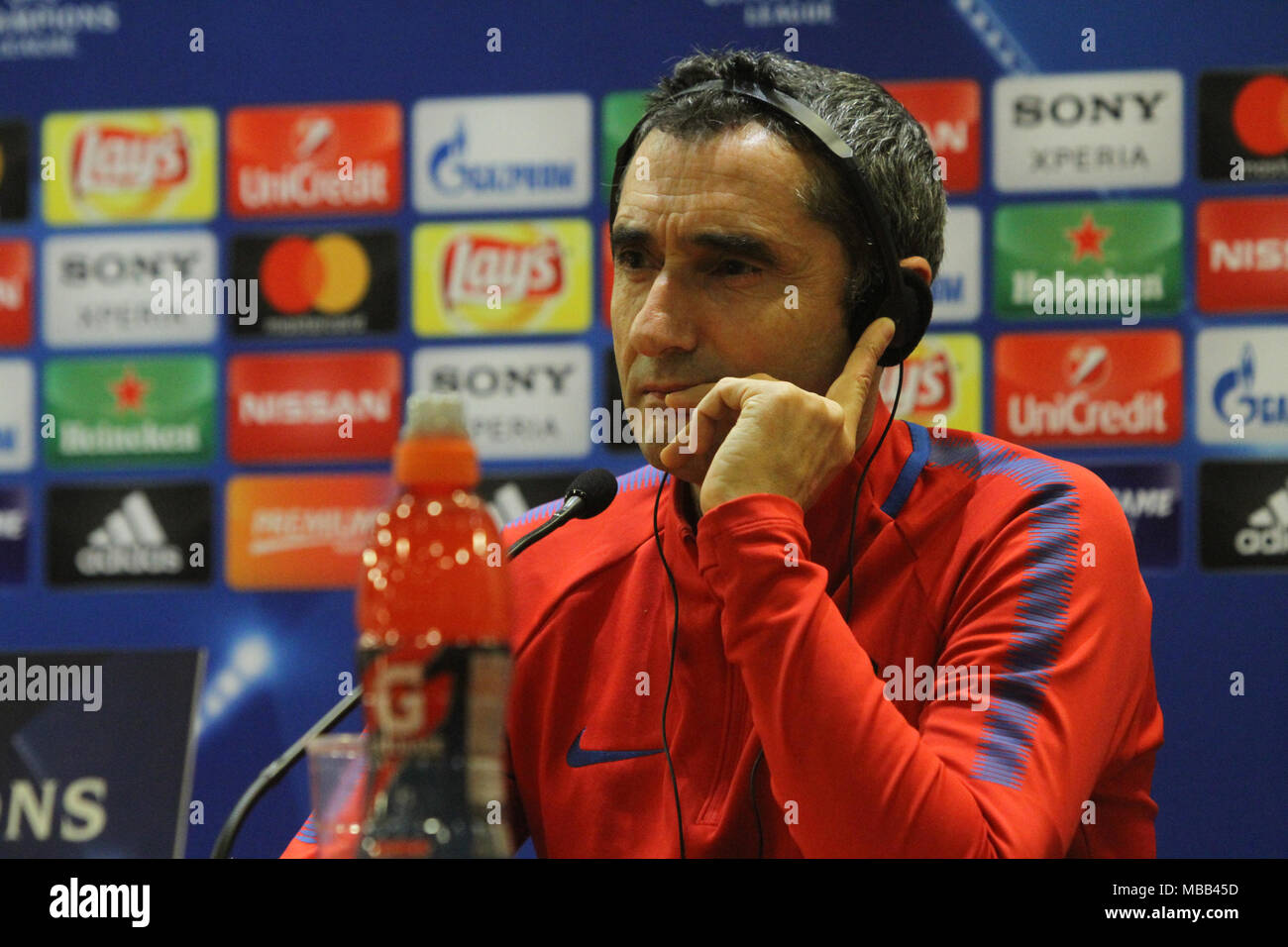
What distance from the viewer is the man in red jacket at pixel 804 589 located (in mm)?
983

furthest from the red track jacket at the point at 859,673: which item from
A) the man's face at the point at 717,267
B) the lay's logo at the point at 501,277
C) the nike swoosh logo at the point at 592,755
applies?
the lay's logo at the point at 501,277

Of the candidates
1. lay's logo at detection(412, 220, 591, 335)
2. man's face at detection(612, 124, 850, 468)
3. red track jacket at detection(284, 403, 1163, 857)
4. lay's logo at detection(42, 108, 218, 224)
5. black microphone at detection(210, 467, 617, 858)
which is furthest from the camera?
lay's logo at detection(42, 108, 218, 224)

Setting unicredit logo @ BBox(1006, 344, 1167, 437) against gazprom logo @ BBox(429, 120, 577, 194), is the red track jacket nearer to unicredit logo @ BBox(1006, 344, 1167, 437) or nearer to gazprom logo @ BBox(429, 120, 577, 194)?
unicredit logo @ BBox(1006, 344, 1167, 437)

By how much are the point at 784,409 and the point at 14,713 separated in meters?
2.18

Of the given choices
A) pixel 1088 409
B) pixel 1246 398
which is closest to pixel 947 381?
pixel 1088 409

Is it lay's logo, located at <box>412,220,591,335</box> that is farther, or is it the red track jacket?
lay's logo, located at <box>412,220,591,335</box>

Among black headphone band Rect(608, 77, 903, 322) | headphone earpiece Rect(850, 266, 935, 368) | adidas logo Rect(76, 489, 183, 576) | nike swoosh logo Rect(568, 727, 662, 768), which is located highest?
black headphone band Rect(608, 77, 903, 322)

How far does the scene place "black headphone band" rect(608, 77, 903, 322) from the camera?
4.03 ft

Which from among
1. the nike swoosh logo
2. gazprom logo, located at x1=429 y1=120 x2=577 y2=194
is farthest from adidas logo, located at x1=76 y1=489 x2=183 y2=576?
the nike swoosh logo

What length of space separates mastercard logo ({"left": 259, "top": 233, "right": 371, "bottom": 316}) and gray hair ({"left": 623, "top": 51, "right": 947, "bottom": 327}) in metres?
1.37

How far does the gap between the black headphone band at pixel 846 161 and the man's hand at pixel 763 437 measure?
116mm

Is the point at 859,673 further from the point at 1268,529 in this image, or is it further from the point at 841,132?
the point at 1268,529

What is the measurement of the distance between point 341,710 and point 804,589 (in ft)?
1.17

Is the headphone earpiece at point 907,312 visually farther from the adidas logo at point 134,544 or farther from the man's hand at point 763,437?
the adidas logo at point 134,544
